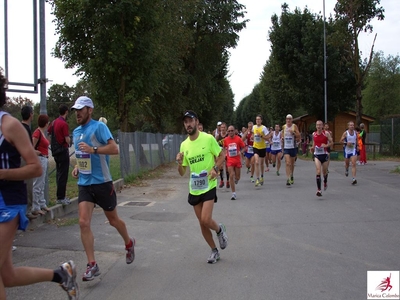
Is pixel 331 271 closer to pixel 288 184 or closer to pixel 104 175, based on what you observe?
pixel 104 175

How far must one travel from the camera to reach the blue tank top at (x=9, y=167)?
11.4 ft

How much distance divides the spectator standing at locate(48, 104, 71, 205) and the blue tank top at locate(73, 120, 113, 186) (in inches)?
160

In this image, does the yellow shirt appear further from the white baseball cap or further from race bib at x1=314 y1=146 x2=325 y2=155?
the white baseball cap

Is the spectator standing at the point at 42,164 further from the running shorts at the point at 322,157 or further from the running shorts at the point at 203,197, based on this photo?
the running shorts at the point at 322,157

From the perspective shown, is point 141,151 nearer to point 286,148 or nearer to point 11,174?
point 286,148

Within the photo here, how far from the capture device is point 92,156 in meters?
5.49

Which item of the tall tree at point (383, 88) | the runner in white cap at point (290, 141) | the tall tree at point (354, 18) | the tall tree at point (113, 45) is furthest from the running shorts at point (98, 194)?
the tall tree at point (383, 88)

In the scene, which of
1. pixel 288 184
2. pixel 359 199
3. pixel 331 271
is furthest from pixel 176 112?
pixel 331 271

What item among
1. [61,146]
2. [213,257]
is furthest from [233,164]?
[213,257]

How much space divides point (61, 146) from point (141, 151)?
1002 centimetres

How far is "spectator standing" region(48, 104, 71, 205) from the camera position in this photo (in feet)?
30.8

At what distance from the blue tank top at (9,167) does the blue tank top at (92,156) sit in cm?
188

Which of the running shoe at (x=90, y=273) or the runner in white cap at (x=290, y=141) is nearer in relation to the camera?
the running shoe at (x=90, y=273)

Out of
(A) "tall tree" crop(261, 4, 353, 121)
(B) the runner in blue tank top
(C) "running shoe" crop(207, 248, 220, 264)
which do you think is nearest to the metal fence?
(C) "running shoe" crop(207, 248, 220, 264)
